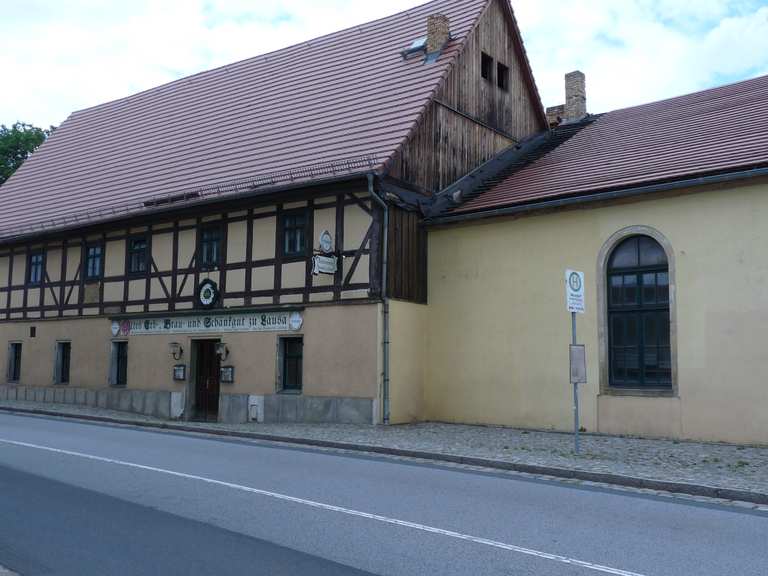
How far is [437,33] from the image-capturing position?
20.9 metres

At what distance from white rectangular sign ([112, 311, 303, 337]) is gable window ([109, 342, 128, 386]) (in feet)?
1.42

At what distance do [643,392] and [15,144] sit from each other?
1578 inches

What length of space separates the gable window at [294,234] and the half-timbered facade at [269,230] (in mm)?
48

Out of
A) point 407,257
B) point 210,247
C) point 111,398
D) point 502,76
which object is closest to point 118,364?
point 111,398

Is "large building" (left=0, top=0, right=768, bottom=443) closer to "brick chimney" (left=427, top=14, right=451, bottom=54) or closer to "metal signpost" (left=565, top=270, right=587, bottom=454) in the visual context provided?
"brick chimney" (left=427, top=14, right=451, bottom=54)

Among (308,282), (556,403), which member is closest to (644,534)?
(556,403)

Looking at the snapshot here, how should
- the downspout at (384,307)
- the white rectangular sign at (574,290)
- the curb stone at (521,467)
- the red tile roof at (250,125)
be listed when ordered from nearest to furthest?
the curb stone at (521,467) < the white rectangular sign at (574,290) < the downspout at (384,307) < the red tile roof at (250,125)

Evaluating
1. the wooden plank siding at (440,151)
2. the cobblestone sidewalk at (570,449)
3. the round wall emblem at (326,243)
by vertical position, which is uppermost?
the wooden plank siding at (440,151)

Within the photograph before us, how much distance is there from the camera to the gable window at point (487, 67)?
22.2 m

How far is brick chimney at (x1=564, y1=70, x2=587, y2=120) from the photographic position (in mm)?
24766

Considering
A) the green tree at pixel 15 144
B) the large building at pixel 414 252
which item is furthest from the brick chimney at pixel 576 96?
the green tree at pixel 15 144

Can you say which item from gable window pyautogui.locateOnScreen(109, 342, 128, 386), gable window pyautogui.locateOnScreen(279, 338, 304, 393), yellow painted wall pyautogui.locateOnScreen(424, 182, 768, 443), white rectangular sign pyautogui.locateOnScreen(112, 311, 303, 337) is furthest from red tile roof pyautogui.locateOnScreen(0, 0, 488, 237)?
gable window pyautogui.locateOnScreen(279, 338, 304, 393)

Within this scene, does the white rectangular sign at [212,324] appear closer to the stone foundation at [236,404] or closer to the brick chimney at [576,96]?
the stone foundation at [236,404]

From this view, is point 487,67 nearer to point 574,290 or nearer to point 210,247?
point 210,247
